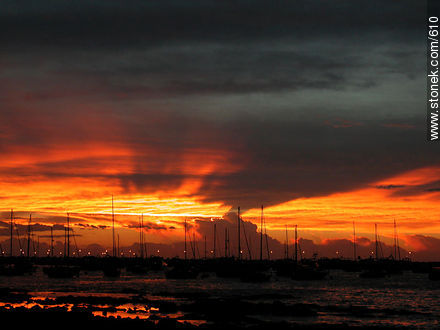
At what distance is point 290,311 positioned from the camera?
61.3 meters

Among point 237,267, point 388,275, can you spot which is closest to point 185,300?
point 237,267

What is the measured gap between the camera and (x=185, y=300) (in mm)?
74750

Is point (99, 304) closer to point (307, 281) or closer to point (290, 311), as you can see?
point (290, 311)

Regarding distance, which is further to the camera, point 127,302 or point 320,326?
point 127,302

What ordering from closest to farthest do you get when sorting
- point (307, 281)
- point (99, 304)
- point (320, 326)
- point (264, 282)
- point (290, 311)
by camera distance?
point (320, 326) < point (290, 311) < point (99, 304) < point (264, 282) < point (307, 281)

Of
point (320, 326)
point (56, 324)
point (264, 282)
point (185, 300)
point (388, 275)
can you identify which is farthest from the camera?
point (388, 275)

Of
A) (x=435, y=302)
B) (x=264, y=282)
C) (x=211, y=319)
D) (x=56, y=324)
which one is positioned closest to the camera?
(x=56, y=324)

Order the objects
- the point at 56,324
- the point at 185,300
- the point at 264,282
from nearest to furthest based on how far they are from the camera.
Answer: the point at 56,324, the point at 185,300, the point at 264,282

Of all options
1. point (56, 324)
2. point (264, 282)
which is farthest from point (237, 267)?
point (56, 324)

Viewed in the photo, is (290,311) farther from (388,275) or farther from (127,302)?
(388,275)

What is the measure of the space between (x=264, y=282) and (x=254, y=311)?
66.6 meters

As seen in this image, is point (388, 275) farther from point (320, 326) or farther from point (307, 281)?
point (320, 326)

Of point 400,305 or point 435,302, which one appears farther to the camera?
point 435,302

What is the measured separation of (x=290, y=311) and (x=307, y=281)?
266 ft
